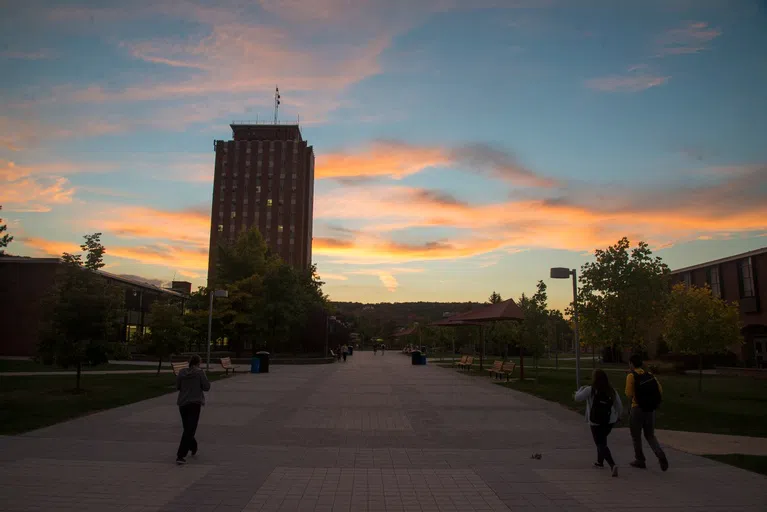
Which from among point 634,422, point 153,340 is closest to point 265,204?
point 153,340

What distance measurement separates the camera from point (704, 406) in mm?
15555

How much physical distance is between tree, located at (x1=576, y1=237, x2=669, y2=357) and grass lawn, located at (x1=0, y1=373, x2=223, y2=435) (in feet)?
52.9

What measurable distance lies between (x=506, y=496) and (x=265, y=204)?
109 metres

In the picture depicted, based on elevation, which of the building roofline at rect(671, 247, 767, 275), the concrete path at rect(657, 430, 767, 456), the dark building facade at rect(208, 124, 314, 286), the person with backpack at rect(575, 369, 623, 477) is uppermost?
the dark building facade at rect(208, 124, 314, 286)

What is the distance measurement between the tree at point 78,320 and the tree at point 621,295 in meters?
17.6

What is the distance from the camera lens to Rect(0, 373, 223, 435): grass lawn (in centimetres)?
1115

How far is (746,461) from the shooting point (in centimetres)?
826

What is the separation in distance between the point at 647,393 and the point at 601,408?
2.76ft

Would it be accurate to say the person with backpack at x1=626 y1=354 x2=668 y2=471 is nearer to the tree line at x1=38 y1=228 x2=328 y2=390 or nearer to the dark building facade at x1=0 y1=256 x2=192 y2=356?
the tree line at x1=38 y1=228 x2=328 y2=390

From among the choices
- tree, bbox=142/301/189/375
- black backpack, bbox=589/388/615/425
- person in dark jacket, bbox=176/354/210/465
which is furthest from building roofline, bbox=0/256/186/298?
A: black backpack, bbox=589/388/615/425

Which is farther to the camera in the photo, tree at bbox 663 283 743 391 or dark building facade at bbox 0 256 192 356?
dark building facade at bbox 0 256 192 356

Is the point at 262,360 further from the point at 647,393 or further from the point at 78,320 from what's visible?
the point at 647,393

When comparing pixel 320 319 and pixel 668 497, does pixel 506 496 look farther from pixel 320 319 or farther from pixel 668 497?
pixel 320 319

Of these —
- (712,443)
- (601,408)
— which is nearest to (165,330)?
(601,408)
